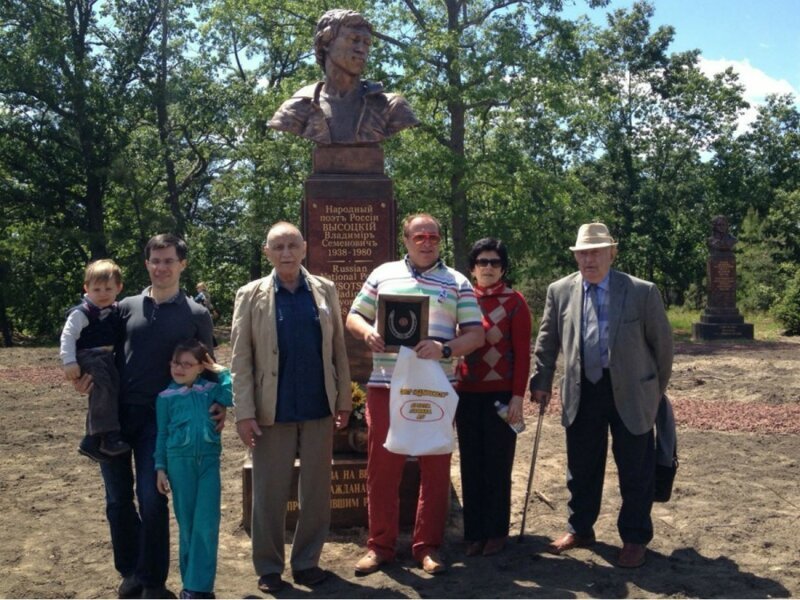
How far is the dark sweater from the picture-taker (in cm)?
411

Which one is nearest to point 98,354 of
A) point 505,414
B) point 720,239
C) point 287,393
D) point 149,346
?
point 149,346

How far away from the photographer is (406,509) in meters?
5.53

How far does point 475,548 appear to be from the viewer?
4965 millimetres

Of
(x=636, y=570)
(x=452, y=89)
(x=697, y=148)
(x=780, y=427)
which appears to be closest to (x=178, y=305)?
(x=636, y=570)

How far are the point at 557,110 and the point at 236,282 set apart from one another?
588 inches

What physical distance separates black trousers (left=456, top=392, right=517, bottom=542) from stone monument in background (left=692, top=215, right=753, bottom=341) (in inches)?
666

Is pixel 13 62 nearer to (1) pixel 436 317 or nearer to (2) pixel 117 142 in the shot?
(2) pixel 117 142

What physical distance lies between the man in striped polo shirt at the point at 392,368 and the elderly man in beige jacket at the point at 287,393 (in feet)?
0.77

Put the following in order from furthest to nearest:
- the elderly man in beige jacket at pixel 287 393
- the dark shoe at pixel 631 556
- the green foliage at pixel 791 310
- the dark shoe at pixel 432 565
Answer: the green foliage at pixel 791 310 < the dark shoe at pixel 631 556 < the dark shoe at pixel 432 565 < the elderly man in beige jacket at pixel 287 393

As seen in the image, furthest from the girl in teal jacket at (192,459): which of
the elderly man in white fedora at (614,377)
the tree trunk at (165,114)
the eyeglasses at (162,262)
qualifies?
the tree trunk at (165,114)

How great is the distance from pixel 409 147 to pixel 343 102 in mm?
14108

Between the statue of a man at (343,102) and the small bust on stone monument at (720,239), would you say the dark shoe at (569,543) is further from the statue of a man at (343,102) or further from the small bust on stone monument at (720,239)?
the small bust on stone monument at (720,239)

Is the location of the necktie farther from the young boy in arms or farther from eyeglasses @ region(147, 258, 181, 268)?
the young boy in arms

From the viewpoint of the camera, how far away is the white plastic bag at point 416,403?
4.44 meters
